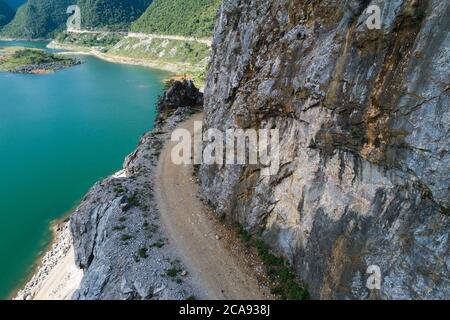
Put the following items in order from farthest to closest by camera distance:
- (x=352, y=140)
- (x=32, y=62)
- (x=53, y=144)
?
(x=32, y=62), (x=53, y=144), (x=352, y=140)

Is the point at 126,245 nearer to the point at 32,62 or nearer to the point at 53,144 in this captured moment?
the point at 53,144

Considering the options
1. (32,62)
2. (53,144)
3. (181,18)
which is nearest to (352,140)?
(53,144)

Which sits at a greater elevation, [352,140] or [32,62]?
[352,140]

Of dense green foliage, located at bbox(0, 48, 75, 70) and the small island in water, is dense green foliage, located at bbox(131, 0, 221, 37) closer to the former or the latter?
the small island in water

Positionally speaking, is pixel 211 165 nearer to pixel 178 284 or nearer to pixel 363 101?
pixel 178 284
